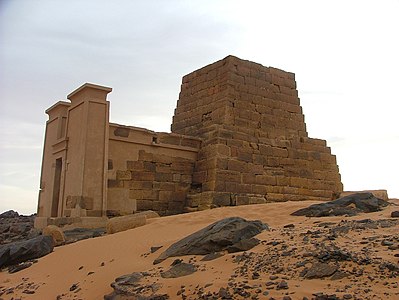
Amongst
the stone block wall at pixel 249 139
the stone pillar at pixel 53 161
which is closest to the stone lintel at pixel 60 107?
the stone pillar at pixel 53 161

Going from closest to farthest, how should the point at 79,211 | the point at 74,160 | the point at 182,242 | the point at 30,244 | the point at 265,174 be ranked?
the point at 182,242 → the point at 30,244 → the point at 79,211 → the point at 74,160 → the point at 265,174

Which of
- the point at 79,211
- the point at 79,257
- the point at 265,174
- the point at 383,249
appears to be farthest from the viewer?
the point at 265,174

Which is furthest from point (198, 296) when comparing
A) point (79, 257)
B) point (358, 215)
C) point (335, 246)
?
point (358, 215)

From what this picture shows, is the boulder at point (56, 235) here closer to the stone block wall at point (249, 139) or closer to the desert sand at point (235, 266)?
the desert sand at point (235, 266)

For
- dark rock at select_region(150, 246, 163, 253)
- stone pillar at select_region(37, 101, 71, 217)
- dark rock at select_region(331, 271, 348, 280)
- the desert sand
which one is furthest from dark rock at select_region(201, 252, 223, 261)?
stone pillar at select_region(37, 101, 71, 217)

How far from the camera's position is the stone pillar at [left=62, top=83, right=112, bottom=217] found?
1100 centimetres

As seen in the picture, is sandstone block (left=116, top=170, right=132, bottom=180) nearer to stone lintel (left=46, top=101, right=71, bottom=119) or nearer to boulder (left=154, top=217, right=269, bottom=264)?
stone lintel (left=46, top=101, right=71, bottom=119)

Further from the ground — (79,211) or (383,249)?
(79,211)

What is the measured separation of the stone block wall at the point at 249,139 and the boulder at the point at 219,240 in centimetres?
613

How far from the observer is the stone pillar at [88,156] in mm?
11000

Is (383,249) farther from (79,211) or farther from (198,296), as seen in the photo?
(79,211)

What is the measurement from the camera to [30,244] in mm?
7531

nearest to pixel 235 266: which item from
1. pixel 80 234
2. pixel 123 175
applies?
pixel 80 234

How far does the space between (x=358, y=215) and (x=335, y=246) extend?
8.57 ft
